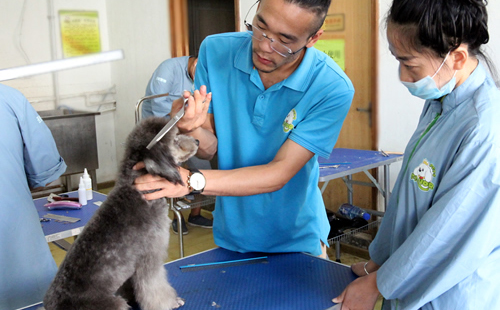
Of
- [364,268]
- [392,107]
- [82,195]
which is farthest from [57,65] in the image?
[392,107]

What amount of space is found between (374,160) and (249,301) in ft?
8.42

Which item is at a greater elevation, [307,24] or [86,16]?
[86,16]

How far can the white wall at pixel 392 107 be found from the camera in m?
3.96

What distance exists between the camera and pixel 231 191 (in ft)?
4.96

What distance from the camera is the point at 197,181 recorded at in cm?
145

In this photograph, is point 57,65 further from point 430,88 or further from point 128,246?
point 430,88

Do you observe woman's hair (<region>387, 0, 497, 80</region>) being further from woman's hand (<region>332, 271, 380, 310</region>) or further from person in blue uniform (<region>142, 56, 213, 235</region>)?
person in blue uniform (<region>142, 56, 213, 235</region>)

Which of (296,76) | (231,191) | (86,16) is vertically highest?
(86,16)

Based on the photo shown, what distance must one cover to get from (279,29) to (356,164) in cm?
233

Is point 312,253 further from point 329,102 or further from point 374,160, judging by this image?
point 374,160

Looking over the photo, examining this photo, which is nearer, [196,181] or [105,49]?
[196,181]

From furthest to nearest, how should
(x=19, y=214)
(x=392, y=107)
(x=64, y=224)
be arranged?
(x=392, y=107), (x=64, y=224), (x=19, y=214)

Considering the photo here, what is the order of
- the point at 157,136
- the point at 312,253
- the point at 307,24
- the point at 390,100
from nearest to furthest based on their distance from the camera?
1. the point at 157,136
2. the point at 307,24
3. the point at 312,253
4. the point at 390,100

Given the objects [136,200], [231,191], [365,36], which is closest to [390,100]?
[365,36]
